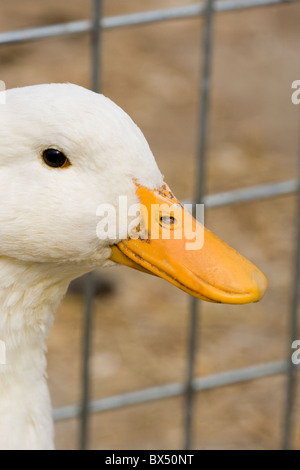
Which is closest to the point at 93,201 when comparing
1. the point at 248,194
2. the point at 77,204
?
the point at 77,204

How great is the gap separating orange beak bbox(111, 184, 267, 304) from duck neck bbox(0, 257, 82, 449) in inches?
4.8

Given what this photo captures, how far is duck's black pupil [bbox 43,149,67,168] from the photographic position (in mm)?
1249

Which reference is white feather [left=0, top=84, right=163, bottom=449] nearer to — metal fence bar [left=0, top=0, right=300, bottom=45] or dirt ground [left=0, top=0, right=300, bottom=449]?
metal fence bar [left=0, top=0, right=300, bottom=45]

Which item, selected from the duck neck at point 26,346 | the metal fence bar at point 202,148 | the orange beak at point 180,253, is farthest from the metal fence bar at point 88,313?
the orange beak at point 180,253

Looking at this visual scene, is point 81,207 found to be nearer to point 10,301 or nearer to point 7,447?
point 10,301

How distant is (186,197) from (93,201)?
87.1 inches

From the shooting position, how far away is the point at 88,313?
1.93 m

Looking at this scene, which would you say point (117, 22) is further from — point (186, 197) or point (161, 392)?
point (186, 197)

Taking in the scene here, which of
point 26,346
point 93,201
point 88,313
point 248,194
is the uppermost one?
point 248,194

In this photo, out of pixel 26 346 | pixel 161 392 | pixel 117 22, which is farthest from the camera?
pixel 161 392

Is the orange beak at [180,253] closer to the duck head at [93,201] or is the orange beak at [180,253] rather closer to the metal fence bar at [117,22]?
the duck head at [93,201]

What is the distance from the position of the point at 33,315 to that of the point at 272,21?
3.27 m

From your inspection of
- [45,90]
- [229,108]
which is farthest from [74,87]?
[229,108]

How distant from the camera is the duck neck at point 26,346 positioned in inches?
53.3
